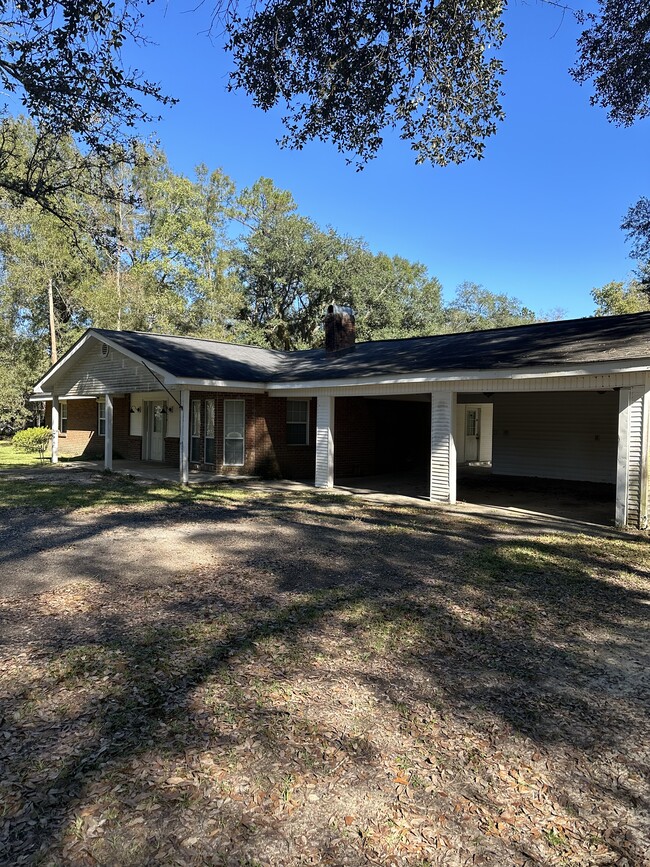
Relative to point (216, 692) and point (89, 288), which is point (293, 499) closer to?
point (216, 692)

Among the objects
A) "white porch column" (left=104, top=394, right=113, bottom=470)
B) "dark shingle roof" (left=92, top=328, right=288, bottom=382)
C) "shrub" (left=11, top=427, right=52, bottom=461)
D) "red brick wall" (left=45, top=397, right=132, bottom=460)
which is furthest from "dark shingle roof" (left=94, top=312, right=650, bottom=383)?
"shrub" (left=11, top=427, right=52, bottom=461)

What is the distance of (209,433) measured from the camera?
54.1 ft

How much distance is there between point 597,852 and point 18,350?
106 ft

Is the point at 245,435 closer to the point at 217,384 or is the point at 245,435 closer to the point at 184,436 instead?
the point at 184,436

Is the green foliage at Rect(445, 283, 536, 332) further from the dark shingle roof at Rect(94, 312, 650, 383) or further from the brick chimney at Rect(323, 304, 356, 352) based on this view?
the dark shingle roof at Rect(94, 312, 650, 383)

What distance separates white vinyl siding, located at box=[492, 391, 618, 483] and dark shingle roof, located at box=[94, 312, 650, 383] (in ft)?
8.46

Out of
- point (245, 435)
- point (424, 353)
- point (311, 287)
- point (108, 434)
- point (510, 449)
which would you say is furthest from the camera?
point (311, 287)

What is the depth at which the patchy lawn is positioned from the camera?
7.89 feet

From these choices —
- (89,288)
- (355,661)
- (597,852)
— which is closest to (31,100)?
(355,661)

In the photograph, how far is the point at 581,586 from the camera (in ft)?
20.1

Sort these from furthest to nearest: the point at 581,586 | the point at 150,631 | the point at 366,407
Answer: the point at 366,407 < the point at 581,586 < the point at 150,631

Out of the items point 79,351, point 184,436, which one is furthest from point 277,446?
point 79,351

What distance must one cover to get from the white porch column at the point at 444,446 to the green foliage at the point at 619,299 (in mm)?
27378

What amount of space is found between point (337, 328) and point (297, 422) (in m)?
3.23
